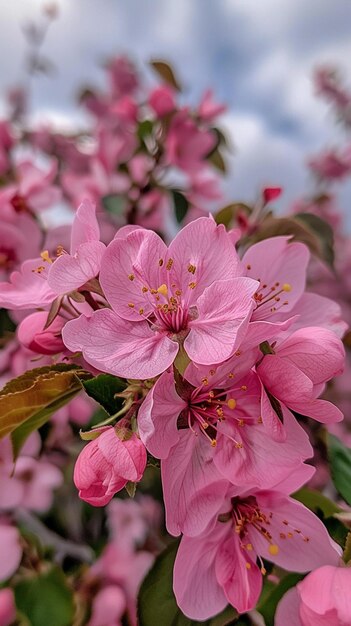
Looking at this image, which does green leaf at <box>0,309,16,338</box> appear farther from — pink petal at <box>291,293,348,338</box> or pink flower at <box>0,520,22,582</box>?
pink petal at <box>291,293,348,338</box>

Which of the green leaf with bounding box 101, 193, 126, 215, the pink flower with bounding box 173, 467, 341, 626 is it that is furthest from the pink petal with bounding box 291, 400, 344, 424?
the green leaf with bounding box 101, 193, 126, 215

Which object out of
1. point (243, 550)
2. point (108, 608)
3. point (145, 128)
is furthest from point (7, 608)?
point (145, 128)

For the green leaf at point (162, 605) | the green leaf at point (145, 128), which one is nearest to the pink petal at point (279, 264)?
the green leaf at point (162, 605)

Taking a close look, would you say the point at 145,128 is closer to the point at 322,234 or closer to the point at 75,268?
the point at 322,234

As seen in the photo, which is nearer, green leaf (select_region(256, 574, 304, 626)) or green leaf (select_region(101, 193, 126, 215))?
green leaf (select_region(256, 574, 304, 626))

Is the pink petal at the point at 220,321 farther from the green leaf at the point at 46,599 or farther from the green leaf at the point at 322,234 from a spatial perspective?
the green leaf at the point at 46,599

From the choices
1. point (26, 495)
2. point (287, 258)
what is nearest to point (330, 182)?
point (26, 495)
